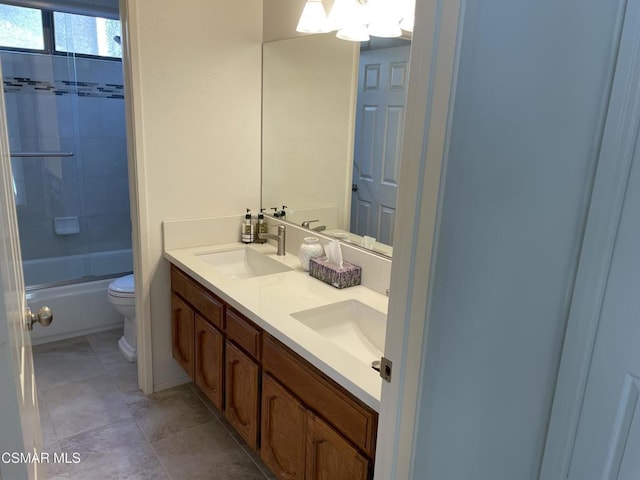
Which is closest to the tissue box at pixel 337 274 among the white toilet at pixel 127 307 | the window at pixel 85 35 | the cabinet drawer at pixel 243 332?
the cabinet drawer at pixel 243 332

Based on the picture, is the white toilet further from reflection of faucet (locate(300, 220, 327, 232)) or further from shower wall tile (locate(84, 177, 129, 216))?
shower wall tile (locate(84, 177, 129, 216))

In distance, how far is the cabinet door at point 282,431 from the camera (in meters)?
1.56

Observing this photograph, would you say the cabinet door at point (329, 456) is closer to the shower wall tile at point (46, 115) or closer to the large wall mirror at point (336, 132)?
the large wall mirror at point (336, 132)

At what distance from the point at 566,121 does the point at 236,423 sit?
170cm

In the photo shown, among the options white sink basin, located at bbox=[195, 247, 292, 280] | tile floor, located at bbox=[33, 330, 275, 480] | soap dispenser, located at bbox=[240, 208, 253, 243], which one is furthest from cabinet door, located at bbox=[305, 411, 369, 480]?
soap dispenser, located at bbox=[240, 208, 253, 243]

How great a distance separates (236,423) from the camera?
201 centimetres

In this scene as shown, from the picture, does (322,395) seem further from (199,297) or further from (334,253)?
(199,297)

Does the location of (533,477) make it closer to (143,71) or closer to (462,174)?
(462,174)

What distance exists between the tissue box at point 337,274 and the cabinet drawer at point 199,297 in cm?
44

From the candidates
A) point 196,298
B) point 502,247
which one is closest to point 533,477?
point 502,247

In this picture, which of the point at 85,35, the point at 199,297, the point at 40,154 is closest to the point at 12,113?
the point at 40,154

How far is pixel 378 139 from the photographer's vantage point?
1.97 m

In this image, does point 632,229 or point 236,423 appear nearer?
point 632,229

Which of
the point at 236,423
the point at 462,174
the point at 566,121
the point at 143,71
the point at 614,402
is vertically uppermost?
the point at 143,71
